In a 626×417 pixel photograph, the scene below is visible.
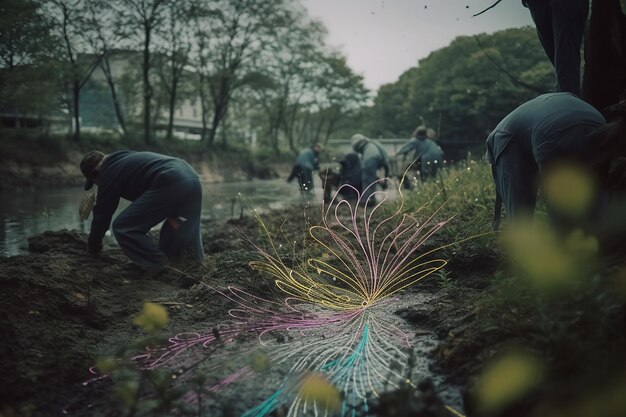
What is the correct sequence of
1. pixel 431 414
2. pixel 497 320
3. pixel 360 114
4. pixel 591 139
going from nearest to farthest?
pixel 431 414
pixel 497 320
pixel 591 139
pixel 360 114

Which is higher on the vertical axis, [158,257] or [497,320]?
[497,320]

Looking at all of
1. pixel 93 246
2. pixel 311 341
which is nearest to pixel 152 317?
pixel 311 341

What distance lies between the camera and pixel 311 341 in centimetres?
334

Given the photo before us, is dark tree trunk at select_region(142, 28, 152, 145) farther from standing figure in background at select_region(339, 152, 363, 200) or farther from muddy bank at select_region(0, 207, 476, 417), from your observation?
muddy bank at select_region(0, 207, 476, 417)

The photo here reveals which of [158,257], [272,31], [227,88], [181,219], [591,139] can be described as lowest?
[158,257]

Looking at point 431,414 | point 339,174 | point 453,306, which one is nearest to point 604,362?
point 431,414

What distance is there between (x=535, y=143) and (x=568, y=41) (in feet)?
3.61

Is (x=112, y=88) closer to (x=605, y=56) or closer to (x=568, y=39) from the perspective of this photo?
(x=568, y=39)

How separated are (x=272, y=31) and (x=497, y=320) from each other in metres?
36.9

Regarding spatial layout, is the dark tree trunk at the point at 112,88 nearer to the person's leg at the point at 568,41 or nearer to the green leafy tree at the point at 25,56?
the green leafy tree at the point at 25,56

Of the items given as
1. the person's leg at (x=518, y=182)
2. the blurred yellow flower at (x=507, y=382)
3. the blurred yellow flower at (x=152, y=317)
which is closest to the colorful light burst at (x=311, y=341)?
the blurred yellow flower at (x=507, y=382)

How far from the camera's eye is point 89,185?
20.4 feet

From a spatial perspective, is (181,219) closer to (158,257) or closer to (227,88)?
(158,257)

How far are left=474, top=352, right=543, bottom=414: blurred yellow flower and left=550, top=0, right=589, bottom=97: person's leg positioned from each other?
242 cm
